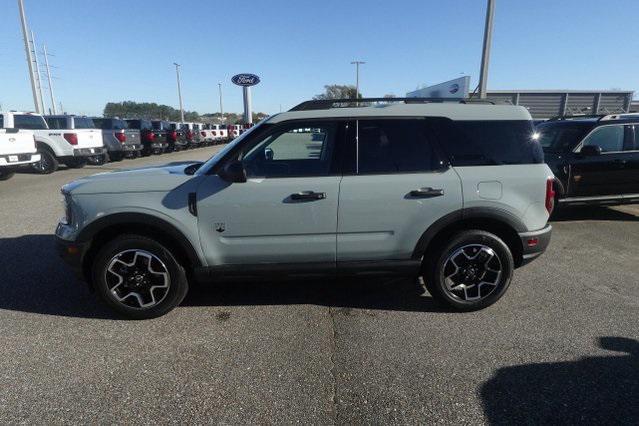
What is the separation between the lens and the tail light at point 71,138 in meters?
13.5

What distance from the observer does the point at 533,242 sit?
145 inches

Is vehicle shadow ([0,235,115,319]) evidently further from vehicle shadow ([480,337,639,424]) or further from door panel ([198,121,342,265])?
vehicle shadow ([480,337,639,424])

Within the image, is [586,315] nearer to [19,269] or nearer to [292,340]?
[292,340]

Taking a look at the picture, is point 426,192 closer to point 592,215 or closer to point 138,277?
point 138,277

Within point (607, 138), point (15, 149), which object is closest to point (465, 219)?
point (607, 138)

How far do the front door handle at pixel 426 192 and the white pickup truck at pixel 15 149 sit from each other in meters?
11.5

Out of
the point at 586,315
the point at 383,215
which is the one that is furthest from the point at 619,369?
the point at 383,215

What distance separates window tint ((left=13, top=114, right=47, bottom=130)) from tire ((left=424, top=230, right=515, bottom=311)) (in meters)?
14.4

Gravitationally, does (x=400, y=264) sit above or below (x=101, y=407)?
above

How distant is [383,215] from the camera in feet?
11.5

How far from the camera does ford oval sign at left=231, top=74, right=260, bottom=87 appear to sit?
30.7m

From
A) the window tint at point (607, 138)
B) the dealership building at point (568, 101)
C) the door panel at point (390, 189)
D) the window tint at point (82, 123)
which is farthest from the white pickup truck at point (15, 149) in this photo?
the dealership building at point (568, 101)

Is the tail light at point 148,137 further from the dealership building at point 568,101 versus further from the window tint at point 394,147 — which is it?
the window tint at point 394,147

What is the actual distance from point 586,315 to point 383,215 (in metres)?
2.03
